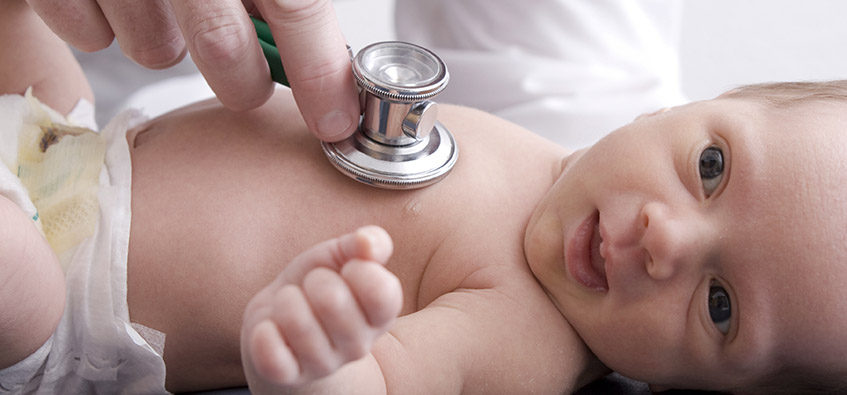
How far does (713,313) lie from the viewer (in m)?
0.82

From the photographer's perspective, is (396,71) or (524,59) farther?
(524,59)

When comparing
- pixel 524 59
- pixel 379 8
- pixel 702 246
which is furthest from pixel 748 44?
pixel 702 246

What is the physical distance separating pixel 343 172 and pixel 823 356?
55cm

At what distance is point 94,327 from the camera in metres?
0.81

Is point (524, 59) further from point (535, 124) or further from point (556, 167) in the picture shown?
point (556, 167)

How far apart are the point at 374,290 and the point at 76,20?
1.80 feet

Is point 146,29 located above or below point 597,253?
above

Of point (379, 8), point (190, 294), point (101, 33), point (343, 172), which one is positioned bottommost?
point (379, 8)

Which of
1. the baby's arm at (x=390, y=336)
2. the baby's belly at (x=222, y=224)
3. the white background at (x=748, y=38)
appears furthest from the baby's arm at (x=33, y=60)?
the white background at (x=748, y=38)

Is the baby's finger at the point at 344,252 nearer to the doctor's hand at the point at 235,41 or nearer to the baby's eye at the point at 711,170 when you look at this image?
the doctor's hand at the point at 235,41

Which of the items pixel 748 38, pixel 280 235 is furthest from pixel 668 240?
pixel 748 38

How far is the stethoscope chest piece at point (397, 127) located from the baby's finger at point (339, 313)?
1.00ft

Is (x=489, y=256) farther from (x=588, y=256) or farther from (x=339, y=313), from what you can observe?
(x=339, y=313)

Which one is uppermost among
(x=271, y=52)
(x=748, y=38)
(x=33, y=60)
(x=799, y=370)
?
(x=271, y=52)
